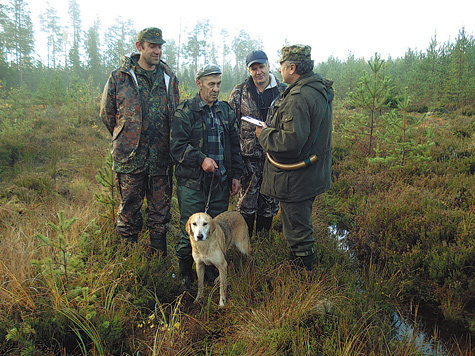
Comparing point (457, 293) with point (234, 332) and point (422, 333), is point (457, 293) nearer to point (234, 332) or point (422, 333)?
A: point (422, 333)

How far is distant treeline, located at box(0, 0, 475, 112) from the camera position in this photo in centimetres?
1691

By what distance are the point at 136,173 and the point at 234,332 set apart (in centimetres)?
216

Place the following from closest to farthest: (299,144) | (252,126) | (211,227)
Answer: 1. (299,144)
2. (211,227)
3. (252,126)

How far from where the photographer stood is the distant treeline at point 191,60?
16906 mm

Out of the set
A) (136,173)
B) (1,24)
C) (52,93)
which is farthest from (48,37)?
(136,173)

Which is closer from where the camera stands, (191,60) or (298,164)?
(298,164)

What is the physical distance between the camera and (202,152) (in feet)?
11.7

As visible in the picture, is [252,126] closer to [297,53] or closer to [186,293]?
[297,53]

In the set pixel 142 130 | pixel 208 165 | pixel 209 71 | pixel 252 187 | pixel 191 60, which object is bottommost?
pixel 252 187

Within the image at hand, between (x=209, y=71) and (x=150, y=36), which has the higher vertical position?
(x=150, y=36)

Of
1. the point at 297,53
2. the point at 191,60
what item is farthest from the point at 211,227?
the point at 191,60

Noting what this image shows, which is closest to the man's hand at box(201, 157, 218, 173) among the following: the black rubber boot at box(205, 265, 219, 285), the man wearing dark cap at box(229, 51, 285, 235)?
the man wearing dark cap at box(229, 51, 285, 235)

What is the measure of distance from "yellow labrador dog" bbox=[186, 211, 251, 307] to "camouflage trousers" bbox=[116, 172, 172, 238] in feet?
2.48

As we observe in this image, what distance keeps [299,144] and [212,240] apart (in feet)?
4.83
